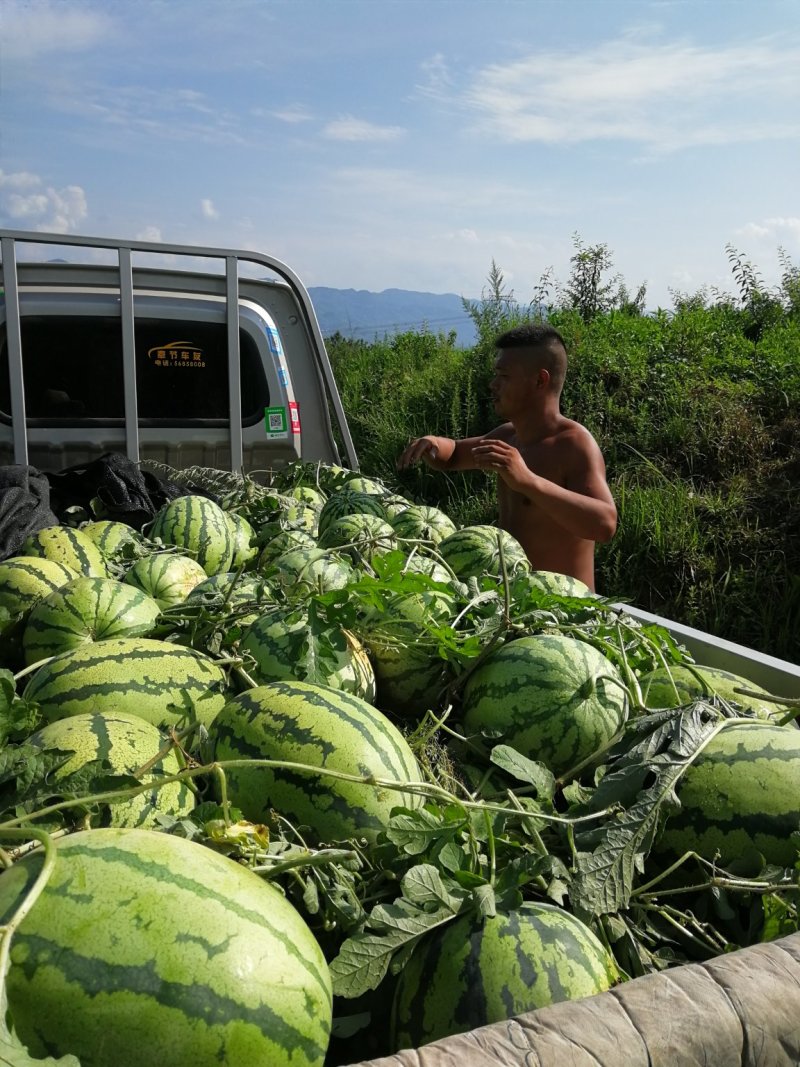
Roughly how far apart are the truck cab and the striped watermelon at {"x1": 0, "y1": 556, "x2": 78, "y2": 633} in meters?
2.57

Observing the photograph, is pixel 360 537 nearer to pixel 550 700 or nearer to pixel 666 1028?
pixel 550 700

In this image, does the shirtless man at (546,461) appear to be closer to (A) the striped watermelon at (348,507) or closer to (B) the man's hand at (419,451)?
(B) the man's hand at (419,451)

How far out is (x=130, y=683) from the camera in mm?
1806

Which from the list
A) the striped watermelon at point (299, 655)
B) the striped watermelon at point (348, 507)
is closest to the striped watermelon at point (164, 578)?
the striped watermelon at point (299, 655)

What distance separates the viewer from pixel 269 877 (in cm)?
123

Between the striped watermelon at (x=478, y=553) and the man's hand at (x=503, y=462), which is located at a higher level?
the man's hand at (x=503, y=462)

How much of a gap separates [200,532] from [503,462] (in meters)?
1.38

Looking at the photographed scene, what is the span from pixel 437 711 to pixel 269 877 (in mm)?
920

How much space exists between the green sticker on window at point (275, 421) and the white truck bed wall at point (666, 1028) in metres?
4.60

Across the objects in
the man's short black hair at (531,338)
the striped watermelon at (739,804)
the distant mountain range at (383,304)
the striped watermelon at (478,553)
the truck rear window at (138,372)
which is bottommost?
the striped watermelon at (739,804)

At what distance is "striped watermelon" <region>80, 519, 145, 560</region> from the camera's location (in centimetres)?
299

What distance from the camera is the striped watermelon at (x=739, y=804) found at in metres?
1.54

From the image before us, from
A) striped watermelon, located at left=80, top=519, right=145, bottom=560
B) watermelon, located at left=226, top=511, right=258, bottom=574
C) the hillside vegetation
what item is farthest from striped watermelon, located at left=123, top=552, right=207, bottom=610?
the hillside vegetation

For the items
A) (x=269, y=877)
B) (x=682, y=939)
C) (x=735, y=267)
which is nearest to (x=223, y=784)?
(x=269, y=877)
